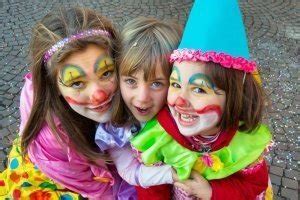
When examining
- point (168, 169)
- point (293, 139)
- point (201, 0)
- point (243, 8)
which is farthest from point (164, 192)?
point (243, 8)

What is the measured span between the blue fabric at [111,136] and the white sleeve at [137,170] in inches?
3.5

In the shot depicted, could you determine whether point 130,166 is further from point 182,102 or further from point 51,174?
point 182,102

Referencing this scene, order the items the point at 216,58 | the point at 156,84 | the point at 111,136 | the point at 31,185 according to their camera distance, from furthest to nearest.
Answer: the point at 31,185
the point at 111,136
the point at 156,84
the point at 216,58

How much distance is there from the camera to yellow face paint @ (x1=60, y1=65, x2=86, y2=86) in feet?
6.72

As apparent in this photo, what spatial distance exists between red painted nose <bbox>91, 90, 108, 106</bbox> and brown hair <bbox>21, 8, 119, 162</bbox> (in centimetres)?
22

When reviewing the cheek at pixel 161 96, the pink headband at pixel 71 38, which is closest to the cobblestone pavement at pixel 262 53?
the cheek at pixel 161 96

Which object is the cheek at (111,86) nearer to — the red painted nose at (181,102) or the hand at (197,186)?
the red painted nose at (181,102)

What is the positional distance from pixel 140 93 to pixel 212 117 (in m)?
0.37

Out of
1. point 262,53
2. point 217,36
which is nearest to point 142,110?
point 217,36

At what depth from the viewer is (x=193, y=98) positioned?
1831 mm

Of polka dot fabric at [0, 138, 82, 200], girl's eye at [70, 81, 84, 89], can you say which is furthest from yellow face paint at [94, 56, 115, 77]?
polka dot fabric at [0, 138, 82, 200]

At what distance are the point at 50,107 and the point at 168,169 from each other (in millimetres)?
769

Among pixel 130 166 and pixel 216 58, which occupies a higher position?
pixel 216 58

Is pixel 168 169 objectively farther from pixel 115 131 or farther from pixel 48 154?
pixel 48 154
